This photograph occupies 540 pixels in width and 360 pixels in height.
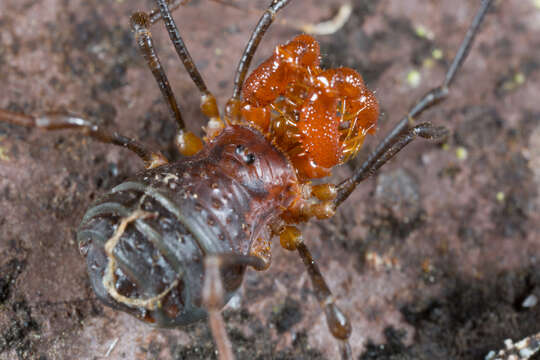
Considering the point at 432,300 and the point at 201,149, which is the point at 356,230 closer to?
the point at 432,300

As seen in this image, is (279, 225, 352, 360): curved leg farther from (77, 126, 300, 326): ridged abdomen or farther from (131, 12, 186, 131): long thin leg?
(131, 12, 186, 131): long thin leg

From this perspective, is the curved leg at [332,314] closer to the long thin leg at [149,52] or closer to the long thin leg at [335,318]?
the long thin leg at [335,318]

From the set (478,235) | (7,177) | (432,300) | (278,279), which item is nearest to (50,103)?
(7,177)

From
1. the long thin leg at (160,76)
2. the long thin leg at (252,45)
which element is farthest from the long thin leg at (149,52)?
the long thin leg at (252,45)

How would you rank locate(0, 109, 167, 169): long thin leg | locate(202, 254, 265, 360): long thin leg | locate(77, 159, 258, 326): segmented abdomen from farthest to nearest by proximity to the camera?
locate(0, 109, 167, 169): long thin leg, locate(77, 159, 258, 326): segmented abdomen, locate(202, 254, 265, 360): long thin leg

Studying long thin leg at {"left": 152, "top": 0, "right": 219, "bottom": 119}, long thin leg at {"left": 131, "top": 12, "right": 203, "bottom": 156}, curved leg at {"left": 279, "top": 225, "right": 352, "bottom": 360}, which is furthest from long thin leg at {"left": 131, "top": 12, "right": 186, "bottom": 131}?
curved leg at {"left": 279, "top": 225, "right": 352, "bottom": 360}


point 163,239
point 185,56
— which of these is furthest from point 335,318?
point 185,56

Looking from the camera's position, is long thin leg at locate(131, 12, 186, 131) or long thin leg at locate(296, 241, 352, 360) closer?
long thin leg at locate(296, 241, 352, 360)
